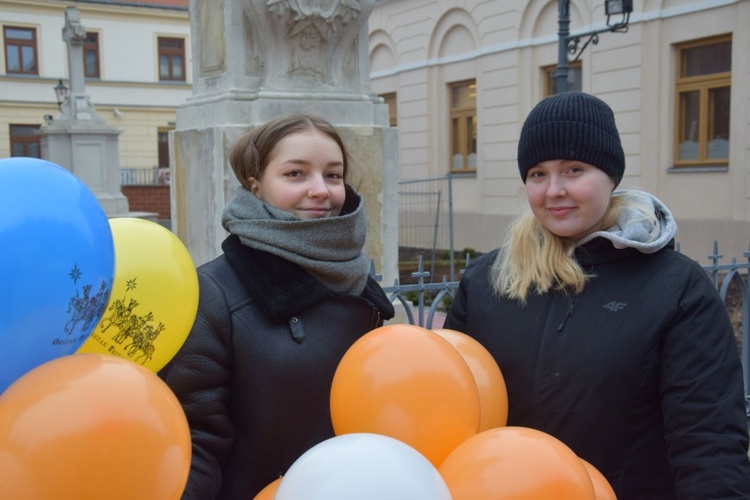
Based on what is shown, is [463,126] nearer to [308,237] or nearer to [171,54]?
[308,237]

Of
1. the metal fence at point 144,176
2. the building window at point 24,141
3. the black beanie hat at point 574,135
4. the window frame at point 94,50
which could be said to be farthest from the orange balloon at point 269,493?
the window frame at point 94,50

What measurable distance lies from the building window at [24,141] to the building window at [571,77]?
2310cm

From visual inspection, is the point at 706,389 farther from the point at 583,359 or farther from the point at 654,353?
the point at 583,359

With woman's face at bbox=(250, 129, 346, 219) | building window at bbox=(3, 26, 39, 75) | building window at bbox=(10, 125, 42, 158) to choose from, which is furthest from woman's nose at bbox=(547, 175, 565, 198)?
building window at bbox=(3, 26, 39, 75)

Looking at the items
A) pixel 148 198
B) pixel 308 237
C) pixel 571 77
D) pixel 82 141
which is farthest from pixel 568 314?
pixel 148 198

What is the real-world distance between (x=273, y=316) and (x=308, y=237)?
198mm

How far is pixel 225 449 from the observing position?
1662 mm

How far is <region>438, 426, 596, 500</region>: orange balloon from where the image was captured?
1.34 metres

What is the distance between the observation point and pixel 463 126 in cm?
1591

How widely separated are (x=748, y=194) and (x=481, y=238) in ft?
17.4

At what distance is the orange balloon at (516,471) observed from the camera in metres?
1.34

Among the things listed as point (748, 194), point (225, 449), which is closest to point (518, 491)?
point (225, 449)

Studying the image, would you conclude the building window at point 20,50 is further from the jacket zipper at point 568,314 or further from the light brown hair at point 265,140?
the jacket zipper at point 568,314

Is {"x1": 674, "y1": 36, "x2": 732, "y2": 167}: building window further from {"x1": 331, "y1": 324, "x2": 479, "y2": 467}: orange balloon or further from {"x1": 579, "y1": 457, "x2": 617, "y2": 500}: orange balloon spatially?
{"x1": 331, "y1": 324, "x2": 479, "y2": 467}: orange balloon
